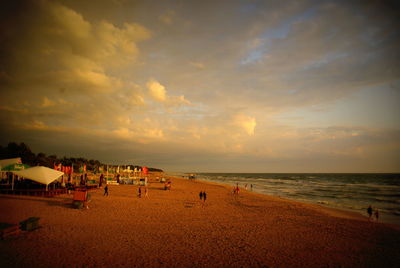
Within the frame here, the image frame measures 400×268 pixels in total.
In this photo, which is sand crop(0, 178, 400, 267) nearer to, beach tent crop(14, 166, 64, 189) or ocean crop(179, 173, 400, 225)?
beach tent crop(14, 166, 64, 189)

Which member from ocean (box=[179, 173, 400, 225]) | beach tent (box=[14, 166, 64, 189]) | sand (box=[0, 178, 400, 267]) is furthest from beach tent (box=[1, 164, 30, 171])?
ocean (box=[179, 173, 400, 225])

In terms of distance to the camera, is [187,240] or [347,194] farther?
[347,194]

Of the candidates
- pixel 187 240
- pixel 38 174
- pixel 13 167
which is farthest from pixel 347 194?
pixel 13 167

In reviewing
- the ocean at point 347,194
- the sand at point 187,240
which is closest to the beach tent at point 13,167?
the sand at point 187,240

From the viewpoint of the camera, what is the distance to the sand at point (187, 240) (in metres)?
8.93

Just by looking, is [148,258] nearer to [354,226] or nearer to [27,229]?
[27,229]

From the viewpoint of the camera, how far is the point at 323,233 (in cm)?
1371

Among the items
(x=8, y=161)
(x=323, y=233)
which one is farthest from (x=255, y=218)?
(x=8, y=161)

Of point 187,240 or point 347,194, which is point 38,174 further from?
point 347,194

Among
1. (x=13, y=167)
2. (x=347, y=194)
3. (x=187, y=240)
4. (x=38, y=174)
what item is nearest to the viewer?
(x=187, y=240)

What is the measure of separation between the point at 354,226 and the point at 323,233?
419 cm

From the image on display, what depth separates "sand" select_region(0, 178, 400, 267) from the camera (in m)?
8.93

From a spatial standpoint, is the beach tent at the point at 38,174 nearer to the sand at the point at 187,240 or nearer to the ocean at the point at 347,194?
the sand at the point at 187,240

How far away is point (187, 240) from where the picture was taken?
11.4 m
